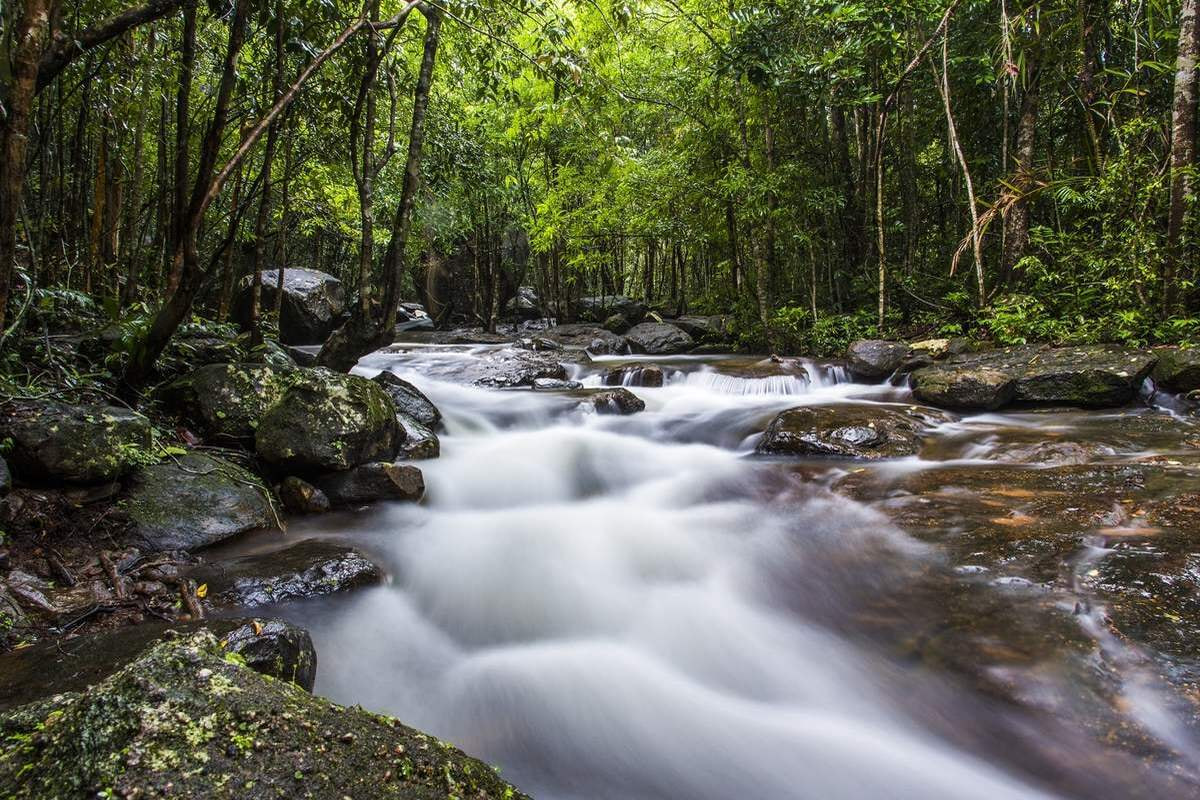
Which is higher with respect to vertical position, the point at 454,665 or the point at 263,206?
the point at 263,206

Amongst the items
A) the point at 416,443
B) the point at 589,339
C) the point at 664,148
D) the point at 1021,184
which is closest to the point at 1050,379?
the point at 1021,184

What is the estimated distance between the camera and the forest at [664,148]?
4.90 m

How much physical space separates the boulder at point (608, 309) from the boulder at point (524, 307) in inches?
56.7

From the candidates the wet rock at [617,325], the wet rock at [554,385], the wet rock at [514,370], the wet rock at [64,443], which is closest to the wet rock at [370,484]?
the wet rock at [64,443]

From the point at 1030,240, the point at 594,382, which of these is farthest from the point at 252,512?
the point at 1030,240

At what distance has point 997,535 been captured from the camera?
367 centimetres

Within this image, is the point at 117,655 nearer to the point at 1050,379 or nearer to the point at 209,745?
the point at 209,745

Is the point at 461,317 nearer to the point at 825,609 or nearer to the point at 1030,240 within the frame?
the point at 1030,240

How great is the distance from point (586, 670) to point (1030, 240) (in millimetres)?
9808

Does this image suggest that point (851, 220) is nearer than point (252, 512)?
No

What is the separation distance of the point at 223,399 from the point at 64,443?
4.59ft

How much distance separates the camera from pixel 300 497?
470cm

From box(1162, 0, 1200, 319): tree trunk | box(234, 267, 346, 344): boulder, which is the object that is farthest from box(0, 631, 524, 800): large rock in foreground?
box(234, 267, 346, 344): boulder

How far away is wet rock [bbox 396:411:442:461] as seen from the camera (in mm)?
6176
